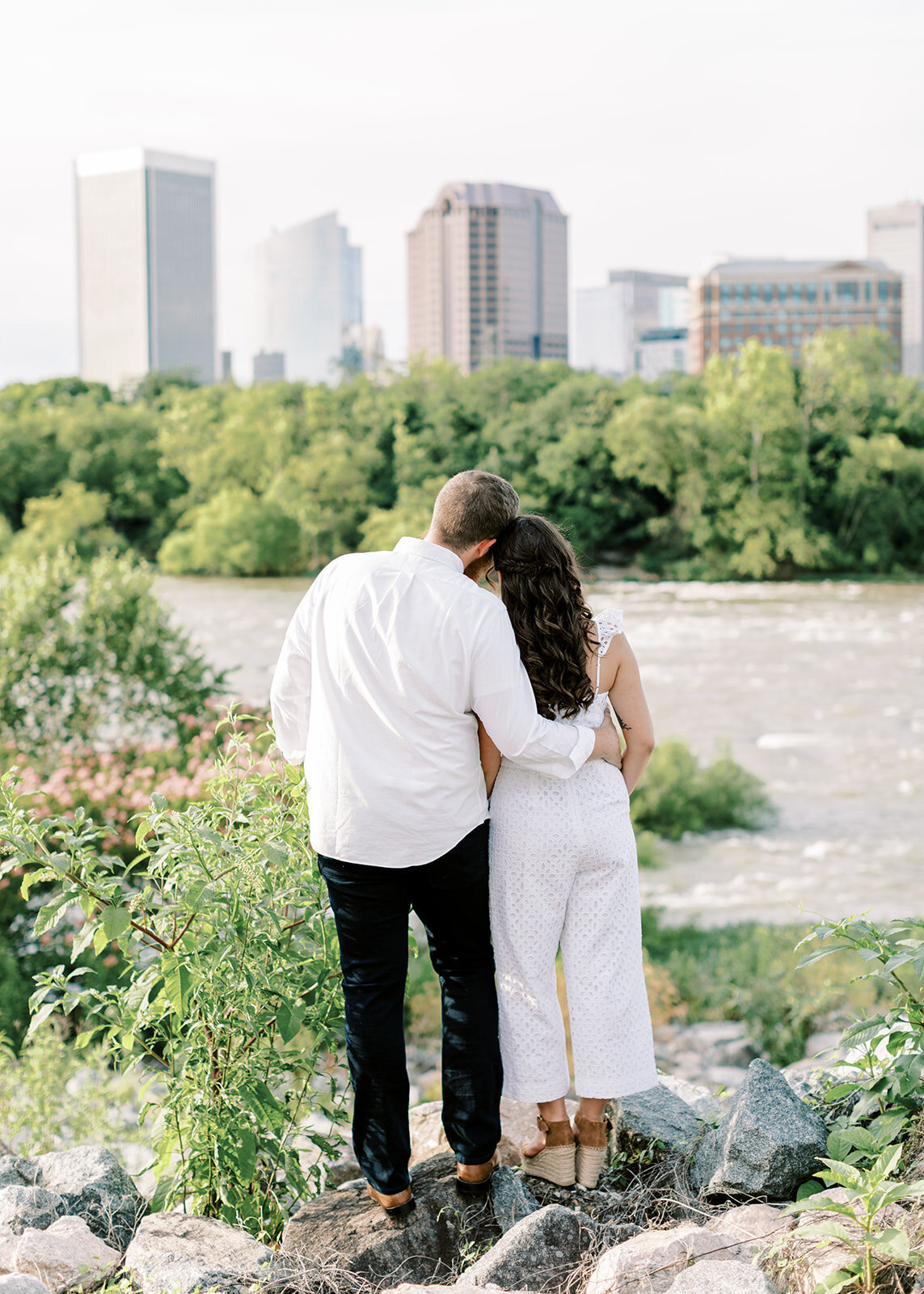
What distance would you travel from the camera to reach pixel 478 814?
225 cm

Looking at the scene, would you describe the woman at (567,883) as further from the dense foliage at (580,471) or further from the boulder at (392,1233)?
the dense foliage at (580,471)

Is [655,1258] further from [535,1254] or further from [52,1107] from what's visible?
[52,1107]

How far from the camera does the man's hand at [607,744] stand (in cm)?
239

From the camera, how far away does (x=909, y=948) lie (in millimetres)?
2260

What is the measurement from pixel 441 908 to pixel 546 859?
24 centimetres

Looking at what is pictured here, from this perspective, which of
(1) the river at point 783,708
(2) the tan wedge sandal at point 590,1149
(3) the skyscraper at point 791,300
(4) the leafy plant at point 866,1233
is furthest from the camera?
(3) the skyscraper at point 791,300

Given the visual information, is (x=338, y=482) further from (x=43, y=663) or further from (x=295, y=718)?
(x=295, y=718)

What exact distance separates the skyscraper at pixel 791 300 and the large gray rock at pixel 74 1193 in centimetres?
9842

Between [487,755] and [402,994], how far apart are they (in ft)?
1.69

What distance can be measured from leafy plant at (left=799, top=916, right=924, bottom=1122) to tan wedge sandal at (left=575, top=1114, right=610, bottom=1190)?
0.49 meters

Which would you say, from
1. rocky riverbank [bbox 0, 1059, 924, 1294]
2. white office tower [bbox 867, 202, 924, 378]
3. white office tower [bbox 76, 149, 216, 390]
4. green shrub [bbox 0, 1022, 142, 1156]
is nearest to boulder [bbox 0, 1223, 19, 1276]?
rocky riverbank [bbox 0, 1059, 924, 1294]

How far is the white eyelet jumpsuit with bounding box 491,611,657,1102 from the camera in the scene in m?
2.36

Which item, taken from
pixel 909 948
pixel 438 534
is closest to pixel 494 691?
pixel 438 534

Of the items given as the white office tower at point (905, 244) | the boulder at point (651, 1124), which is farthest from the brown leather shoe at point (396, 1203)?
the white office tower at point (905, 244)
